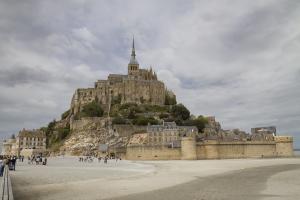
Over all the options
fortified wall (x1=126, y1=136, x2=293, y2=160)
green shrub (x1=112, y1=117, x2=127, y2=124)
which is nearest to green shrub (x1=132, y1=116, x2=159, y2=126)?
green shrub (x1=112, y1=117, x2=127, y2=124)

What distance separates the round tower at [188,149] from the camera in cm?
4972

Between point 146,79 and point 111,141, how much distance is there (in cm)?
2915

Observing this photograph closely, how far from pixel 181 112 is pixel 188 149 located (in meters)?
27.6

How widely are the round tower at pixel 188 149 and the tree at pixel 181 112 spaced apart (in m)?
25.8

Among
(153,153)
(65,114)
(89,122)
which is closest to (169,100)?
(89,122)

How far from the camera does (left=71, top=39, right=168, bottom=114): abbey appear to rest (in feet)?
278

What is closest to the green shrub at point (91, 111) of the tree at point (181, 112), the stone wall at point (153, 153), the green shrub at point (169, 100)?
the green shrub at point (169, 100)

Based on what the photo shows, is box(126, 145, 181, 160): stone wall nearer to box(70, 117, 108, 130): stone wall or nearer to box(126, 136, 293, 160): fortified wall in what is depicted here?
box(126, 136, 293, 160): fortified wall

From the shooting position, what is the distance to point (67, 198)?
12.0 meters

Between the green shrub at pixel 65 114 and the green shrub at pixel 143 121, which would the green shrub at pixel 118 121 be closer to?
the green shrub at pixel 143 121

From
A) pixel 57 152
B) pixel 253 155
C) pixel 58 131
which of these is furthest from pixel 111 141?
pixel 253 155

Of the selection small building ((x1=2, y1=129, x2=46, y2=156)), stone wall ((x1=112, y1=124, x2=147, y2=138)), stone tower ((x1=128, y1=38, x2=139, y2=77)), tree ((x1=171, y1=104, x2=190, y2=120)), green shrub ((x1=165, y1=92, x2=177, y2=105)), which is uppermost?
stone tower ((x1=128, y1=38, x2=139, y2=77))

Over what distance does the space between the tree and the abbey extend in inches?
315

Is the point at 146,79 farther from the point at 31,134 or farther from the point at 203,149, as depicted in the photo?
the point at 203,149
